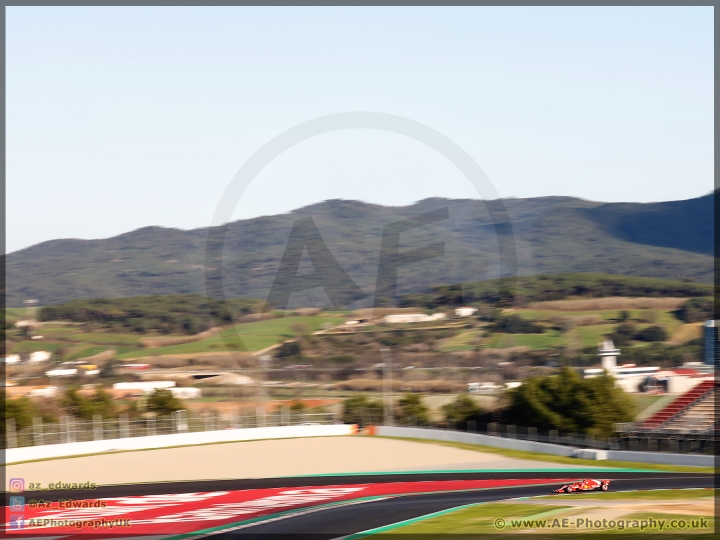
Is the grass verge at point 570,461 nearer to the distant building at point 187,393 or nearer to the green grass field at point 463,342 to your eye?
the distant building at point 187,393

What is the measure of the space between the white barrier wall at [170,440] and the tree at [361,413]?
12.3 ft

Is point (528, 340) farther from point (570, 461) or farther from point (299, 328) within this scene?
point (570, 461)

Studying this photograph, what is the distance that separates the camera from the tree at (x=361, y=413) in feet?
150

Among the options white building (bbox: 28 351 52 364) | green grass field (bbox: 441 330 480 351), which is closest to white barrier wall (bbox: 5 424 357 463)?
green grass field (bbox: 441 330 480 351)

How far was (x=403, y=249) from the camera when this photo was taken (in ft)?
490

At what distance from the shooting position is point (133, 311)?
372 ft

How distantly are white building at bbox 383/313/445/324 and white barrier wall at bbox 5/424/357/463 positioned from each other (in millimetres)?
64741

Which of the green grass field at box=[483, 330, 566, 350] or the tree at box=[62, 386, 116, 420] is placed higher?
the green grass field at box=[483, 330, 566, 350]

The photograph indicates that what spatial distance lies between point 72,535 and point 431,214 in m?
153

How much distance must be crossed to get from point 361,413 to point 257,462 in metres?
16.7

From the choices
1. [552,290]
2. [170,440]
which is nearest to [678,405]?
[170,440]

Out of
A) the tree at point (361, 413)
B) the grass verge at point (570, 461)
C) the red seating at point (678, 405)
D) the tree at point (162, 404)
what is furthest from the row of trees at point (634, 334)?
the grass verge at point (570, 461)

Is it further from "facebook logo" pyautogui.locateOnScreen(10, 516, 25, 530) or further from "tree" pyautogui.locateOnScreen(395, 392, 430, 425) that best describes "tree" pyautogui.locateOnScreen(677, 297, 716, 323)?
"facebook logo" pyautogui.locateOnScreen(10, 516, 25, 530)

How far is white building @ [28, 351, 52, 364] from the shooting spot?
3605 inches
